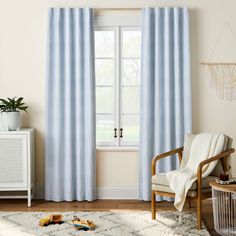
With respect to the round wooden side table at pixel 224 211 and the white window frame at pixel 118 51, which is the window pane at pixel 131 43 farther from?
the round wooden side table at pixel 224 211

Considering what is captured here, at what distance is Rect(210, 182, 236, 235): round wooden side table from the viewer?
4098mm

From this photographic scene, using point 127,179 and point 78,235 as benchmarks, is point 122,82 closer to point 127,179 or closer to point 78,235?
point 127,179

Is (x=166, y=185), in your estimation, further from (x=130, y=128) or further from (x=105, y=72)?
(x=105, y=72)

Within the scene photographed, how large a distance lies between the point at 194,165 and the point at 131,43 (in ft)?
5.42

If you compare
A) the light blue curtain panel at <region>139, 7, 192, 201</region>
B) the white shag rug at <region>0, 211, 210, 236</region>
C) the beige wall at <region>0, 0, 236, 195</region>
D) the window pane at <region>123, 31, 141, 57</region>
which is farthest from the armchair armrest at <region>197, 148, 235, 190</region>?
the window pane at <region>123, 31, 141, 57</region>

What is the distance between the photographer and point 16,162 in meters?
5.06

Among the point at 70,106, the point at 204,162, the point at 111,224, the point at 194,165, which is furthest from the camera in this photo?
the point at 70,106

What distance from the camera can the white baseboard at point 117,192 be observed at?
5.43 m

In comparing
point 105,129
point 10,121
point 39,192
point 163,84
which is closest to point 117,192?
point 105,129

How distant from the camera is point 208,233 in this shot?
4.13 meters

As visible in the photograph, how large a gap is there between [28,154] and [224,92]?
2.30 meters

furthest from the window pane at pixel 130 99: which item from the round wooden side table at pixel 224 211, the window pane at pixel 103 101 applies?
the round wooden side table at pixel 224 211

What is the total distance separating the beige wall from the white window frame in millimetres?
144

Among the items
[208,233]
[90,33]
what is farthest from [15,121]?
[208,233]
